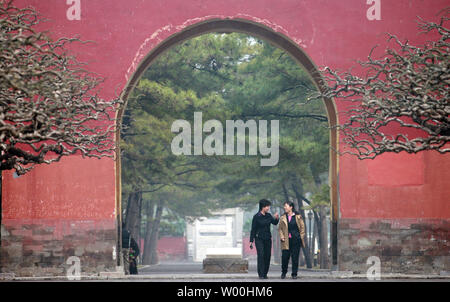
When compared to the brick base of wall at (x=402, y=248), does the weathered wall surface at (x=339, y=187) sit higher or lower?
higher

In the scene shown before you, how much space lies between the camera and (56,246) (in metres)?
18.3

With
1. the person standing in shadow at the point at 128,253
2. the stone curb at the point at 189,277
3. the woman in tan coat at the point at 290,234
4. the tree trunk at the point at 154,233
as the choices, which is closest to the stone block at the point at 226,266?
the person standing in shadow at the point at 128,253

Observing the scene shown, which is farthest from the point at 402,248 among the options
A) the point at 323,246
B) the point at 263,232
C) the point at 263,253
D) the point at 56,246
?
the point at 323,246

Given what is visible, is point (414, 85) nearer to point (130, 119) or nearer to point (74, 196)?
point (74, 196)

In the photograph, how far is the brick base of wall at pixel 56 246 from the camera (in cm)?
1827

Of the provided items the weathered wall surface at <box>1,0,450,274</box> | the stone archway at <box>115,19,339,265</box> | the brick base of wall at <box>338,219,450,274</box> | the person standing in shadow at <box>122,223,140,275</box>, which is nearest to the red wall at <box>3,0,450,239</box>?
the weathered wall surface at <box>1,0,450,274</box>

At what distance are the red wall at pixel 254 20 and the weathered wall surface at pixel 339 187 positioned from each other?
0.07 feet

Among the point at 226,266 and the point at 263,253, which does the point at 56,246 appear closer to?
the point at 263,253

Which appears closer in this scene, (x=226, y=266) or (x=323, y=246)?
(x=226, y=266)

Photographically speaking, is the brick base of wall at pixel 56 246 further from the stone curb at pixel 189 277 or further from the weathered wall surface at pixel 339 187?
the stone curb at pixel 189 277

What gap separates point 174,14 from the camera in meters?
19.0

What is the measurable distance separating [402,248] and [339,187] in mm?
1938

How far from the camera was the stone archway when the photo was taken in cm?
1889

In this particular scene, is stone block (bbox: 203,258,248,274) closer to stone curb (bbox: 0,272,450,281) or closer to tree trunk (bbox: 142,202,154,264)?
stone curb (bbox: 0,272,450,281)
